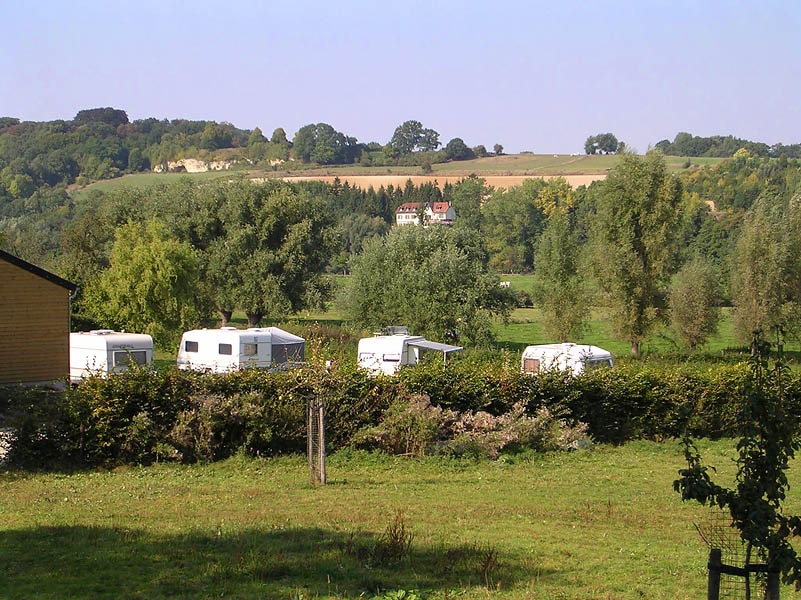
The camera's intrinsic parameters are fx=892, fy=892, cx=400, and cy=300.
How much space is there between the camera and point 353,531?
30.8 feet

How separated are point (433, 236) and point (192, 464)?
26.4 m

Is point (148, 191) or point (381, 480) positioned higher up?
point (148, 191)

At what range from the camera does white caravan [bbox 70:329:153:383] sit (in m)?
26.6

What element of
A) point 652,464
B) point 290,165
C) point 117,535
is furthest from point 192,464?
point 290,165

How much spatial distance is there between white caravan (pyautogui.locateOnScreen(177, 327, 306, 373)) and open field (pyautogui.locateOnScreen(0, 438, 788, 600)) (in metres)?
12.4

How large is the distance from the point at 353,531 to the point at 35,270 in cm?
1912

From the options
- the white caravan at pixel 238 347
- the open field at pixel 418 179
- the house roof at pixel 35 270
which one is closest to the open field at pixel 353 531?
the white caravan at pixel 238 347

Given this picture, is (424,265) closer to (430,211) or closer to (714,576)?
(714,576)

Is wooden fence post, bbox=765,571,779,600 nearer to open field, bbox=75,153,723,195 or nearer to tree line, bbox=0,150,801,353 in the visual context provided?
tree line, bbox=0,150,801,353

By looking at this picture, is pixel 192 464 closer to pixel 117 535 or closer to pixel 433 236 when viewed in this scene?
pixel 117 535

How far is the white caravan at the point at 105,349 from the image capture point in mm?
26594

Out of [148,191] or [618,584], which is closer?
[618,584]

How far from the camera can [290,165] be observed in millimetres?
187500

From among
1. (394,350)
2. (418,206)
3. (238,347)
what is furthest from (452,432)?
(418,206)
